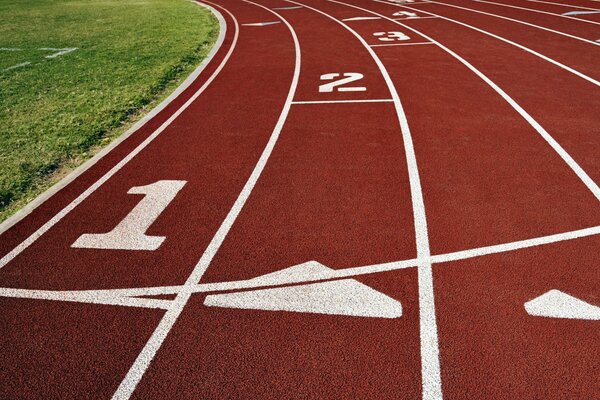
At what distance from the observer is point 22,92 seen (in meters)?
8.98

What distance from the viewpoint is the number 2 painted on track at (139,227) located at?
15.0ft

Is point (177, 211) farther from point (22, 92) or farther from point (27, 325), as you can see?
point (22, 92)

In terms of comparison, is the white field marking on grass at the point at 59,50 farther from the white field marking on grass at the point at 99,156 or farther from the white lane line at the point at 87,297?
the white lane line at the point at 87,297

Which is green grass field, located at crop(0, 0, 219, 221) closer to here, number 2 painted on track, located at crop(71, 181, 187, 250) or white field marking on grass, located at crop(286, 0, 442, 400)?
number 2 painted on track, located at crop(71, 181, 187, 250)

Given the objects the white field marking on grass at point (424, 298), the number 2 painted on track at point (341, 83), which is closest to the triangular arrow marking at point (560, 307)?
the white field marking on grass at point (424, 298)

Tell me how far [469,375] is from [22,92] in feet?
29.8

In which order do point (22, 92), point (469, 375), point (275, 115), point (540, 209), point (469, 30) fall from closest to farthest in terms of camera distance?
1. point (469, 375)
2. point (540, 209)
3. point (275, 115)
4. point (22, 92)
5. point (469, 30)

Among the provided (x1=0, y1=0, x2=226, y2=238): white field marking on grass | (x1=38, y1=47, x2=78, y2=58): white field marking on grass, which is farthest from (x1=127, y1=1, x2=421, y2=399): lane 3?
(x1=38, y1=47, x2=78, y2=58): white field marking on grass

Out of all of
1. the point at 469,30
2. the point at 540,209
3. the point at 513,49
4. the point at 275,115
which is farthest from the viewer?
the point at 469,30

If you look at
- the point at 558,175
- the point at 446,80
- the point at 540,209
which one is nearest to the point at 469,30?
the point at 446,80

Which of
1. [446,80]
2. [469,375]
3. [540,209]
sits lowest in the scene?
[469,375]

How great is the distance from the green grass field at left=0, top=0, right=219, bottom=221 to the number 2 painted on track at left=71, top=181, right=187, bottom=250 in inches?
46.0

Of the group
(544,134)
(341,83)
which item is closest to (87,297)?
(544,134)

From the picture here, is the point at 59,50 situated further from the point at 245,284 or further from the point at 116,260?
the point at 245,284
